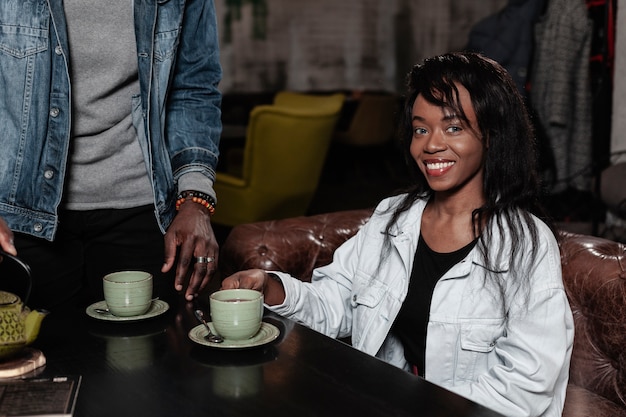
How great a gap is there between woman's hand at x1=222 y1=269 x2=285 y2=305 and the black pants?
0.15 m

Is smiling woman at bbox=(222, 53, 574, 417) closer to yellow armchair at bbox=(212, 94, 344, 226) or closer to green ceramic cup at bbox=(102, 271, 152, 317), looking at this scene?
green ceramic cup at bbox=(102, 271, 152, 317)

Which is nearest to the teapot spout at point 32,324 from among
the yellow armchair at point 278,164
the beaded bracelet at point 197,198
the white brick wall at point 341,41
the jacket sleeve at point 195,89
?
the beaded bracelet at point 197,198

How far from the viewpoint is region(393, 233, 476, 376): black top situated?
5.45ft

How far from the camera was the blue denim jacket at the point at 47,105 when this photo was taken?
1.54 m

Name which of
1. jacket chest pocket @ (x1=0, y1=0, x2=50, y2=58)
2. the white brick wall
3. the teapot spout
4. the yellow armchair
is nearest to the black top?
the teapot spout

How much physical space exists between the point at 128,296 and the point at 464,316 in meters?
0.69

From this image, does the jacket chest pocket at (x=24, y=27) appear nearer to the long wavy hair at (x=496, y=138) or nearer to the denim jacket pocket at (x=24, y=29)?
the denim jacket pocket at (x=24, y=29)

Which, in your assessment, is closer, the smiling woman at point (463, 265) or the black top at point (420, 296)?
the smiling woman at point (463, 265)

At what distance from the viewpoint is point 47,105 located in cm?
155

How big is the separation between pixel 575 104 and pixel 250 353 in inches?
153

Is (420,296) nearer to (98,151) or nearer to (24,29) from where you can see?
(98,151)

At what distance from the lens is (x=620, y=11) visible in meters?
4.02

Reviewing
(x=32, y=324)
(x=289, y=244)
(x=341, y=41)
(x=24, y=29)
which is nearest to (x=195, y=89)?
(x=24, y=29)

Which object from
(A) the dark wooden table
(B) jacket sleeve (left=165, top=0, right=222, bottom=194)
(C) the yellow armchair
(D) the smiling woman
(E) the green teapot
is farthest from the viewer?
(C) the yellow armchair
